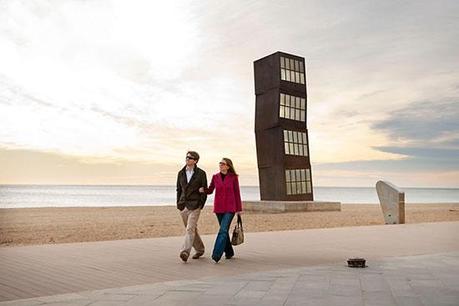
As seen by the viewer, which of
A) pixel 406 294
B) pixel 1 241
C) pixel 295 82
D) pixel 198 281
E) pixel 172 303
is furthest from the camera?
pixel 295 82

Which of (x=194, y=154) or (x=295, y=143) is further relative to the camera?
(x=295, y=143)

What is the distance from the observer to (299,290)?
6684 mm

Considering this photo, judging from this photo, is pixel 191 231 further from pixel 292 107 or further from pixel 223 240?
pixel 292 107

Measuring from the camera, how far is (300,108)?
28625mm

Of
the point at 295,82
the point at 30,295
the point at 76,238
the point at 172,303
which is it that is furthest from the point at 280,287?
the point at 295,82

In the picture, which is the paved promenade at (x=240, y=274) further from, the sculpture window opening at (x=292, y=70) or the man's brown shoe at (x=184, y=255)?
the sculpture window opening at (x=292, y=70)

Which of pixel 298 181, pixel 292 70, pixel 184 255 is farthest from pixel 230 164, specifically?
pixel 292 70

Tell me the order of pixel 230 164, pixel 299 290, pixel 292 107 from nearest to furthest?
pixel 299 290 < pixel 230 164 < pixel 292 107

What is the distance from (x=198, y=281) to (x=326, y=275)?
5.93 feet

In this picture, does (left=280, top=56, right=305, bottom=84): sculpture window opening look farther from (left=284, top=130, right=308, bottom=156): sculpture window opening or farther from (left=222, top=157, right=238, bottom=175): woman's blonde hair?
(left=222, top=157, right=238, bottom=175): woman's blonde hair

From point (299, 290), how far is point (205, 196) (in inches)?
127

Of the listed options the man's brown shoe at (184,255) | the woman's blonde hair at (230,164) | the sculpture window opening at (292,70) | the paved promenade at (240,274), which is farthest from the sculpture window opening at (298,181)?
the man's brown shoe at (184,255)

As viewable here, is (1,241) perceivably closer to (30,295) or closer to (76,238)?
(76,238)

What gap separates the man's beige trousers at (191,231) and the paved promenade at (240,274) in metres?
0.25
